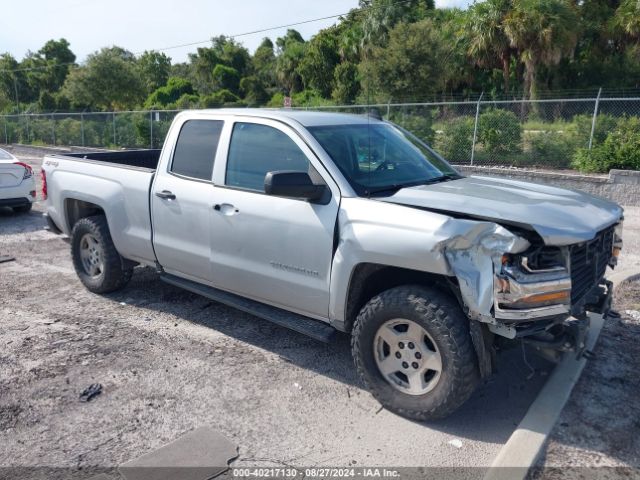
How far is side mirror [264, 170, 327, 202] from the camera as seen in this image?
3828 millimetres

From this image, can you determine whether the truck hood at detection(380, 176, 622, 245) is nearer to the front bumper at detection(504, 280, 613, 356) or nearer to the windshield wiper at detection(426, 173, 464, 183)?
the windshield wiper at detection(426, 173, 464, 183)

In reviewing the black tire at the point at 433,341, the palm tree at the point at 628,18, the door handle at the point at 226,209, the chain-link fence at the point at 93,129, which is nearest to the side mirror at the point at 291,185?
the door handle at the point at 226,209

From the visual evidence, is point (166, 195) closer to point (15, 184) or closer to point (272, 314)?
point (272, 314)

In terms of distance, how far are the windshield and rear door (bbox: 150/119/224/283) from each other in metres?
1.09

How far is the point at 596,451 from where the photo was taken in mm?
3365

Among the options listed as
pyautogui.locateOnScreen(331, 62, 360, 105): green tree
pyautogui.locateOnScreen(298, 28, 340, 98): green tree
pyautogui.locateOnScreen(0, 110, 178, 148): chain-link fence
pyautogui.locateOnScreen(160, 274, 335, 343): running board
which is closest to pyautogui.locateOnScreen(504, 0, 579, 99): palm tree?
pyautogui.locateOnScreen(331, 62, 360, 105): green tree

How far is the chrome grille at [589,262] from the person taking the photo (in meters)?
3.58

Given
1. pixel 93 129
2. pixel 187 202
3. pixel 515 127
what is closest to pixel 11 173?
pixel 187 202

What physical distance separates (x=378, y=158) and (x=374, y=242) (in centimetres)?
108

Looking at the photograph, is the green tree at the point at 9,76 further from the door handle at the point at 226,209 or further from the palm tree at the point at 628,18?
the door handle at the point at 226,209

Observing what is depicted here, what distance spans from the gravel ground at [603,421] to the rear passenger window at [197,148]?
3221 millimetres

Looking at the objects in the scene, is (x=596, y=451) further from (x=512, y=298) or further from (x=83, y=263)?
(x=83, y=263)

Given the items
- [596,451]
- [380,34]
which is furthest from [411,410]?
[380,34]

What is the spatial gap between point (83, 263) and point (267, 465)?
3.80m
